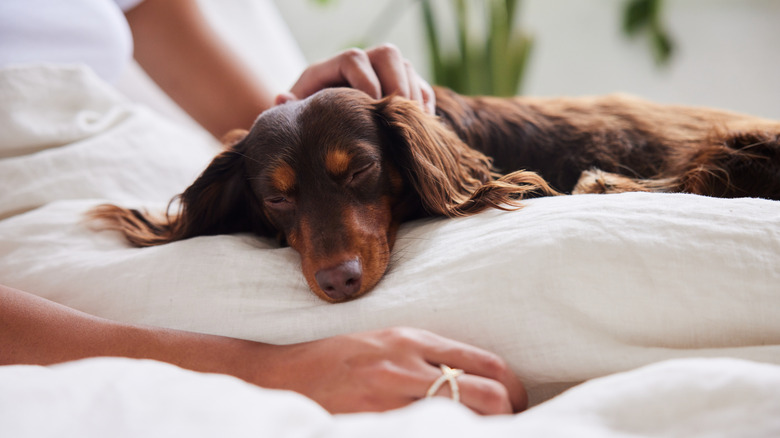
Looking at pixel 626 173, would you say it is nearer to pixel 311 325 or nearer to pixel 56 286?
pixel 311 325

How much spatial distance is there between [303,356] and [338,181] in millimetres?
557

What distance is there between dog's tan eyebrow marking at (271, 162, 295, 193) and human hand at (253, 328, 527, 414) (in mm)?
581

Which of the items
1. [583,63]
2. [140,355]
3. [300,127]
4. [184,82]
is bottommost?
[583,63]

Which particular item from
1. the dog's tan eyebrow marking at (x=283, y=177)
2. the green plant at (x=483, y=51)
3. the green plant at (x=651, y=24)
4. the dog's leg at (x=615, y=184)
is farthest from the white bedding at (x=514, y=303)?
the green plant at (x=651, y=24)

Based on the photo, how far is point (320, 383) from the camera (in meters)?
0.87

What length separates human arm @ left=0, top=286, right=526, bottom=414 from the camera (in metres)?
0.82

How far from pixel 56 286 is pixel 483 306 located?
0.92 m

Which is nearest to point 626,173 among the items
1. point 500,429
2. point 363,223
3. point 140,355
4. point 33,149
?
point 363,223

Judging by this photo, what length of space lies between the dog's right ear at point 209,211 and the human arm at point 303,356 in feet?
1.57

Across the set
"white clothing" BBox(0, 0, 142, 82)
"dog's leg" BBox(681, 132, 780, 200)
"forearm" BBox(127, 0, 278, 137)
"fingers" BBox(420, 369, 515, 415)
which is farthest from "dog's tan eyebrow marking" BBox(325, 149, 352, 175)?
"white clothing" BBox(0, 0, 142, 82)

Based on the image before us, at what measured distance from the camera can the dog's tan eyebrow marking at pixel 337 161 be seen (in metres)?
1.36

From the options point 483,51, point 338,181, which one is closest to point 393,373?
point 338,181

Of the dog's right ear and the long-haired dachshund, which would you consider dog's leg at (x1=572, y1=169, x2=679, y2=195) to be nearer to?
the long-haired dachshund

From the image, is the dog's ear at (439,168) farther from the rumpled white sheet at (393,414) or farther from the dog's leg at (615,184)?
the rumpled white sheet at (393,414)
